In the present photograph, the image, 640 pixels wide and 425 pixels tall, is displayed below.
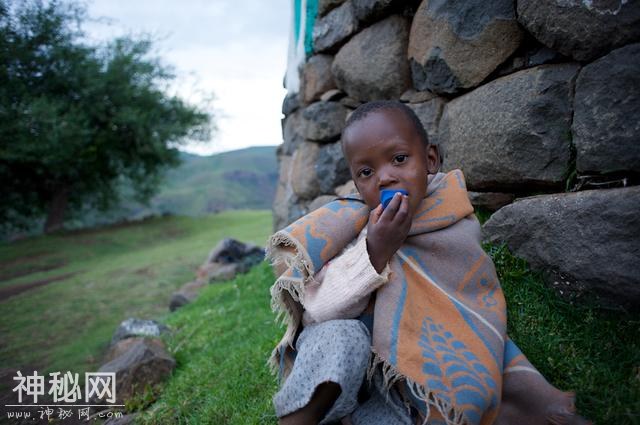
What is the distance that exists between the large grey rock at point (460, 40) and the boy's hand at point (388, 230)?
48.6 inches

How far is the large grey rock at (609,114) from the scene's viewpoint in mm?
1690

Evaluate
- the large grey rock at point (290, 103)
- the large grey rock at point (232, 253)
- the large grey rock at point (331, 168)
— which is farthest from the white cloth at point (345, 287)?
the large grey rock at point (232, 253)

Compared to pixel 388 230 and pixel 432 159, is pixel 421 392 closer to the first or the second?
pixel 388 230

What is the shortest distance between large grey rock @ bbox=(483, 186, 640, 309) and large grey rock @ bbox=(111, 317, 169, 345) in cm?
347

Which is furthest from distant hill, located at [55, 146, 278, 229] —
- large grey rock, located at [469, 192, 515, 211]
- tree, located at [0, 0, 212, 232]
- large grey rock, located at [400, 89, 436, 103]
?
large grey rock, located at [469, 192, 515, 211]

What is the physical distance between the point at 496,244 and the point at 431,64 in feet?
3.91

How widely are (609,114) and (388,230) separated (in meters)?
1.13

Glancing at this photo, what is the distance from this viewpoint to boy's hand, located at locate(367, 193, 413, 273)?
1539 millimetres

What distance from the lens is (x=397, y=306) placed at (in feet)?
5.05

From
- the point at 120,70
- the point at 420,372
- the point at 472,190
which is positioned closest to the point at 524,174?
the point at 472,190

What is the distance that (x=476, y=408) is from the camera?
1335mm

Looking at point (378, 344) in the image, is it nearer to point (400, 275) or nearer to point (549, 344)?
point (400, 275)

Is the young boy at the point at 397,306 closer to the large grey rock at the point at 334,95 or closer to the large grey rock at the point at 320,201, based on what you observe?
the large grey rock at the point at 320,201

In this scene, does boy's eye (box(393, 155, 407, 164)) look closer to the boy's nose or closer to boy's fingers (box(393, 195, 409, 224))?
the boy's nose
